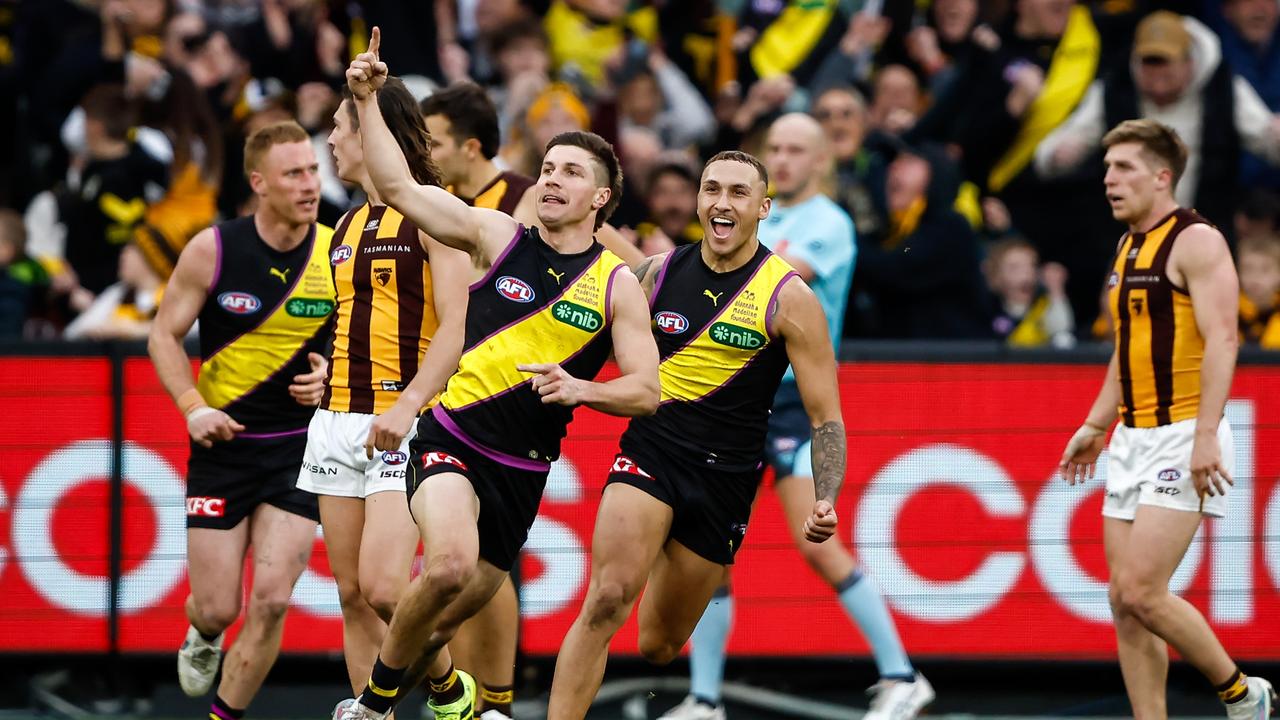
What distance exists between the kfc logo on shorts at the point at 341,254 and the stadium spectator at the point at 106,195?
4.67 m

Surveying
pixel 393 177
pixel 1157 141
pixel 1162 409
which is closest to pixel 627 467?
pixel 393 177

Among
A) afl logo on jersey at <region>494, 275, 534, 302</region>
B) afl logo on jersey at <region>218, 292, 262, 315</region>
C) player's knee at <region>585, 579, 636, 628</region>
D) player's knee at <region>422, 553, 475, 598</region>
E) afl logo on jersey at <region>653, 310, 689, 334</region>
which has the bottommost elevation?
player's knee at <region>585, 579, 636, 628</region>

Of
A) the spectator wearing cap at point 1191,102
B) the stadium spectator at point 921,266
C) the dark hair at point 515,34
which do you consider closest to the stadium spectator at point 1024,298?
the stadium spectator at point 921,266

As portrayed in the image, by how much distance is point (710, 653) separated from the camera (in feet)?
30.2

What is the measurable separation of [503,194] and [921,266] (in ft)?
11.7

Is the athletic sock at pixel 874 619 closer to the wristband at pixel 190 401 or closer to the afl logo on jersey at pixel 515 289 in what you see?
the afl logo on jersey at pixel 515 289

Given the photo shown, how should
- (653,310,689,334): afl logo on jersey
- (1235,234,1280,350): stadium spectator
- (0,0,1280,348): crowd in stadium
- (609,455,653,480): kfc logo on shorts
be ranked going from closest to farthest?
(609,455,653,480): kfc logo on shorts → (653,310,689,334): afl logo on jersey → (1235,234,1280,350): stadium spectator → (0,0,1280,348): crowd in stadium

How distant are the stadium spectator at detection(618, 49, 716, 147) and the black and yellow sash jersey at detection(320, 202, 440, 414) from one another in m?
5.20

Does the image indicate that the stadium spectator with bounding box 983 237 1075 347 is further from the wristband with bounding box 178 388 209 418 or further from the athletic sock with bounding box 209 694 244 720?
the athletic sock with bounding box 209 694 244 720

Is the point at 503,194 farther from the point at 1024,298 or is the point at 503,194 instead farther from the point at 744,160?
the point at 1024,298

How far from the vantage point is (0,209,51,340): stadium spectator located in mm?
11453

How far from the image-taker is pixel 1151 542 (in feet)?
26.3

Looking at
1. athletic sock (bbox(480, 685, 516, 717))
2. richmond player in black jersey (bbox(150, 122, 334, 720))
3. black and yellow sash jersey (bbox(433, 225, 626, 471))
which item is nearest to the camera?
black and yellow sash jersey (bbox(433, 225, 626, 471))

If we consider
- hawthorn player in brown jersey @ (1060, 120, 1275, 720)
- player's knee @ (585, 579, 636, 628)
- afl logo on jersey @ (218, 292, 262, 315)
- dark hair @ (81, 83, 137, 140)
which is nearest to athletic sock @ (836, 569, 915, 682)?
hawthorn player in brown jersey @ (1060, 120, 1275, 720)
